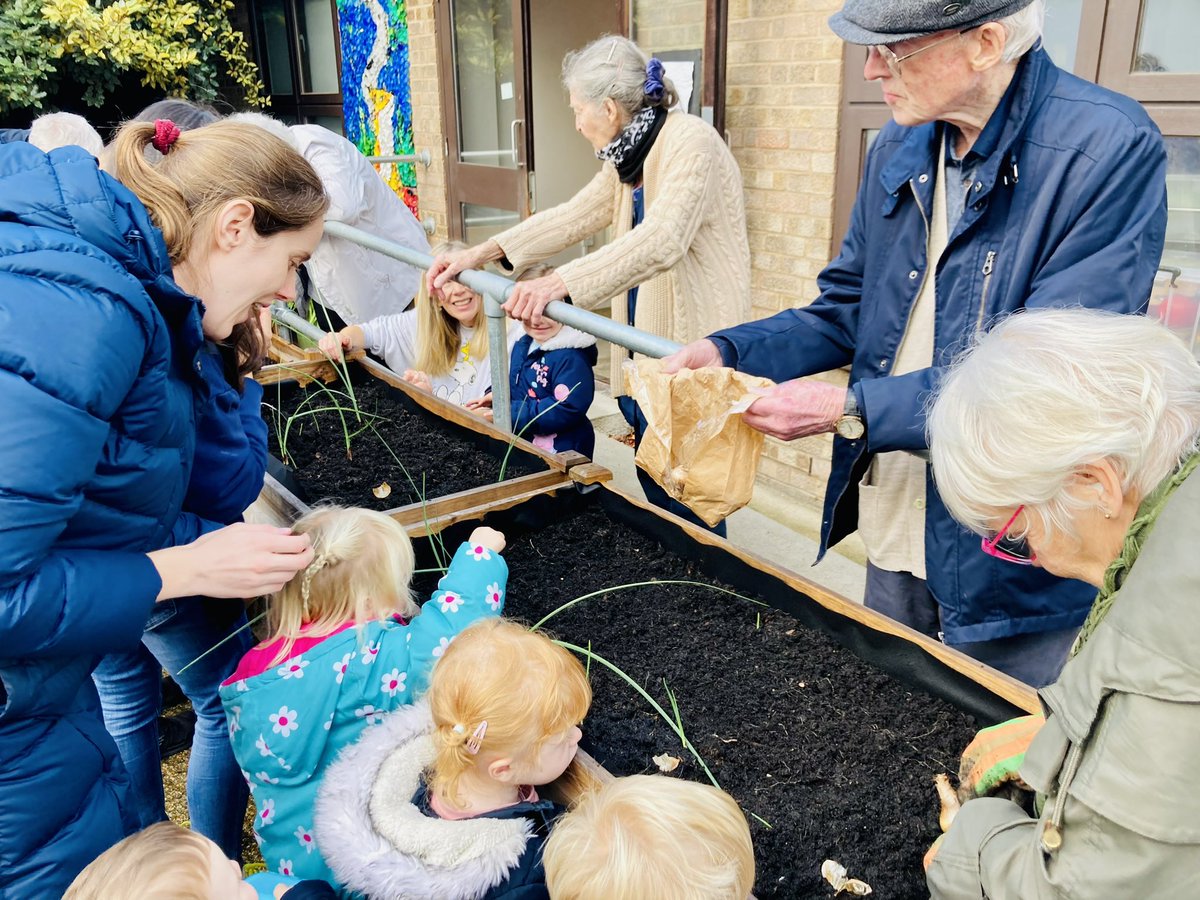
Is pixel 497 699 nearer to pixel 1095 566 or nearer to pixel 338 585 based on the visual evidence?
pixel 338 585

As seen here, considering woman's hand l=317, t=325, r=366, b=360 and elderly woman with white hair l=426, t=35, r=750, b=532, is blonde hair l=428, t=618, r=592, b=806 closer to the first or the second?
elderly woman with white hair l=426, t=35, r=750, b=532

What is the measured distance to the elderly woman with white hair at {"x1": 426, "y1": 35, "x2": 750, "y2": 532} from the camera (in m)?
2.42

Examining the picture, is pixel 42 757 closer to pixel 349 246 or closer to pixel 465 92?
pixel 349 246

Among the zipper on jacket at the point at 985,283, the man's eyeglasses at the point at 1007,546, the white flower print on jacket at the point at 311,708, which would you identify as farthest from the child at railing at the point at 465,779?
the zipper on jacket at the point at 985,283

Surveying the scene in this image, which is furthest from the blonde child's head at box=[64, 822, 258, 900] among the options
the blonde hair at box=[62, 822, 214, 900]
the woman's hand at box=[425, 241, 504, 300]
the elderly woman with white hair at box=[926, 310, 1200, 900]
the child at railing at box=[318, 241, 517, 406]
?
the child at railing at box=[318, 241, 517, 406]

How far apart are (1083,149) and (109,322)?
4.72 feet

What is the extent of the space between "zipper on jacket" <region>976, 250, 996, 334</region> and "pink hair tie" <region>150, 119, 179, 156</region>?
1314 mm

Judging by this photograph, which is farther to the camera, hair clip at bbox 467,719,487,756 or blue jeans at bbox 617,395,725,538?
blue jeans at bbox 617,395,725,538

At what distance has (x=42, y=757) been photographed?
1.27m

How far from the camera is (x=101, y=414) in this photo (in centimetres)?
110

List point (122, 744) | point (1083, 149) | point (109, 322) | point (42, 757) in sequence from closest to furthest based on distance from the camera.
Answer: point (109, 322) → point (42, 757) → point (1083, 149) → point (122, 744)

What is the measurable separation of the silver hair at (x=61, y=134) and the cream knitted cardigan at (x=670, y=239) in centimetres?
136

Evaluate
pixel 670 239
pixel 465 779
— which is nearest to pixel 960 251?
pixel 670 239

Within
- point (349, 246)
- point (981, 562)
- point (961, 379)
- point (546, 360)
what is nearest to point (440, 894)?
point (961, 379)
